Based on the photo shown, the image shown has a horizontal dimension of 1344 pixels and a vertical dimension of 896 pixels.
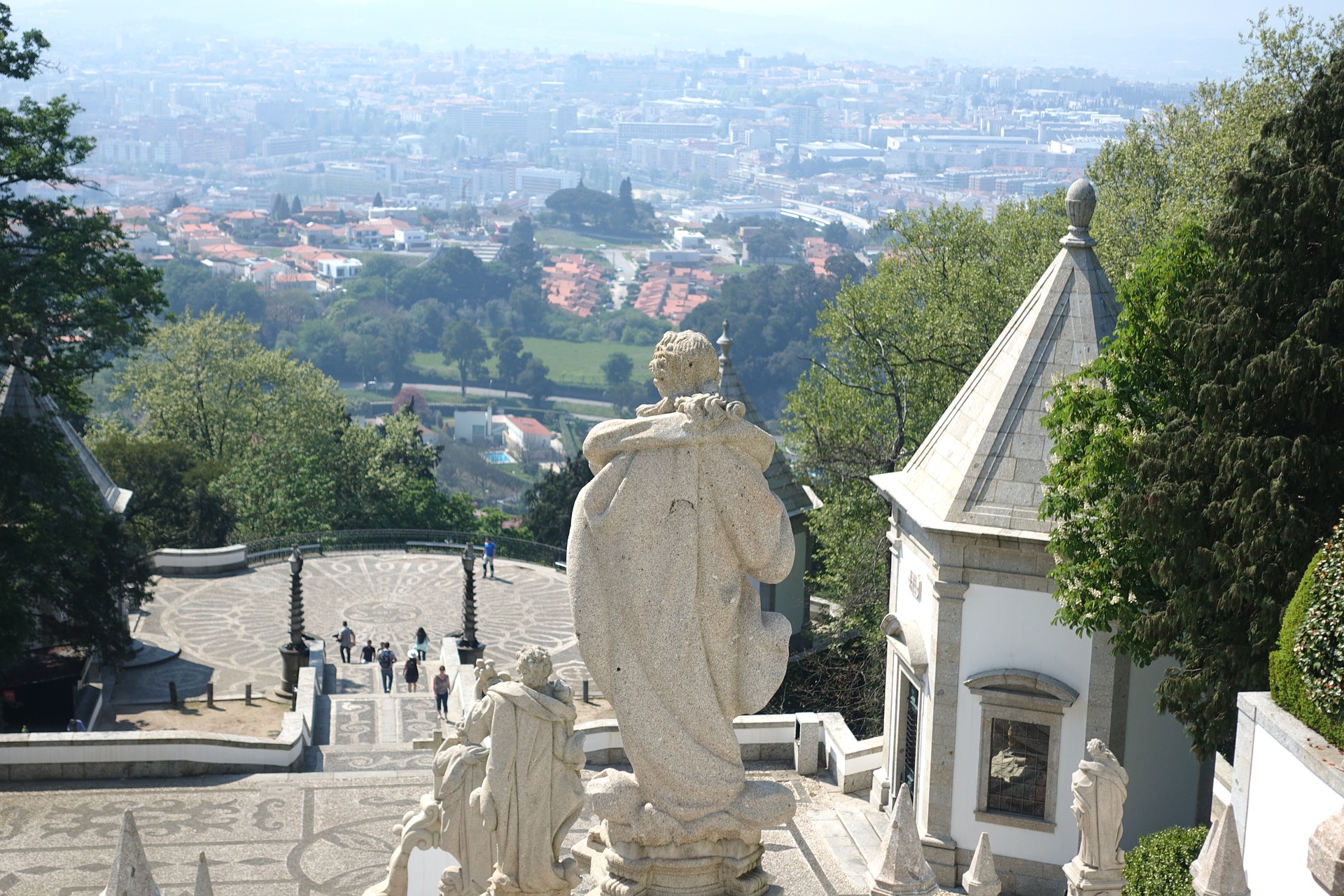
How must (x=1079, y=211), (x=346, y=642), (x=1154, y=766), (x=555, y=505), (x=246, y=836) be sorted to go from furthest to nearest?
(x=555, y=505) < (x=346, y=642) < (x=1079, y=211) < (x=1154, y=766) < (x=246, y=836)

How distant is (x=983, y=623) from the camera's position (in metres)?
19.3

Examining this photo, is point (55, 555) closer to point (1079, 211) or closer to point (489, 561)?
point (1079, 211)

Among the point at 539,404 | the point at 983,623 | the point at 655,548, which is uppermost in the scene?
the point at 655,548

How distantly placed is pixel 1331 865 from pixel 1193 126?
1155 inches

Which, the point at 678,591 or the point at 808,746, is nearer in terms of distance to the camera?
the point at 678,591

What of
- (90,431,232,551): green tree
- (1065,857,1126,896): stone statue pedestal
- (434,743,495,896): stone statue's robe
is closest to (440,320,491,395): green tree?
(90,431,232,551): green tree

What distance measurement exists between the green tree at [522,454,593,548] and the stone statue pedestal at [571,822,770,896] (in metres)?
44.4

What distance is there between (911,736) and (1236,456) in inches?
232

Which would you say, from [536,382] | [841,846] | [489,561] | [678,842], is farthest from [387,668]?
[536,382]

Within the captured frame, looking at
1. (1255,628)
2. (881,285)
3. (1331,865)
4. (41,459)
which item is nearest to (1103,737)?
(1255,628)

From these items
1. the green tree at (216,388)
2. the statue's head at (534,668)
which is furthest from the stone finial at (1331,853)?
the green tree at (216,388)

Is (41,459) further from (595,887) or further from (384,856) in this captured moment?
(595,887)

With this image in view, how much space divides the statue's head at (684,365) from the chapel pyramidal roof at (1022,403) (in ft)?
33.7

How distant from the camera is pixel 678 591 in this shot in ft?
29.6
